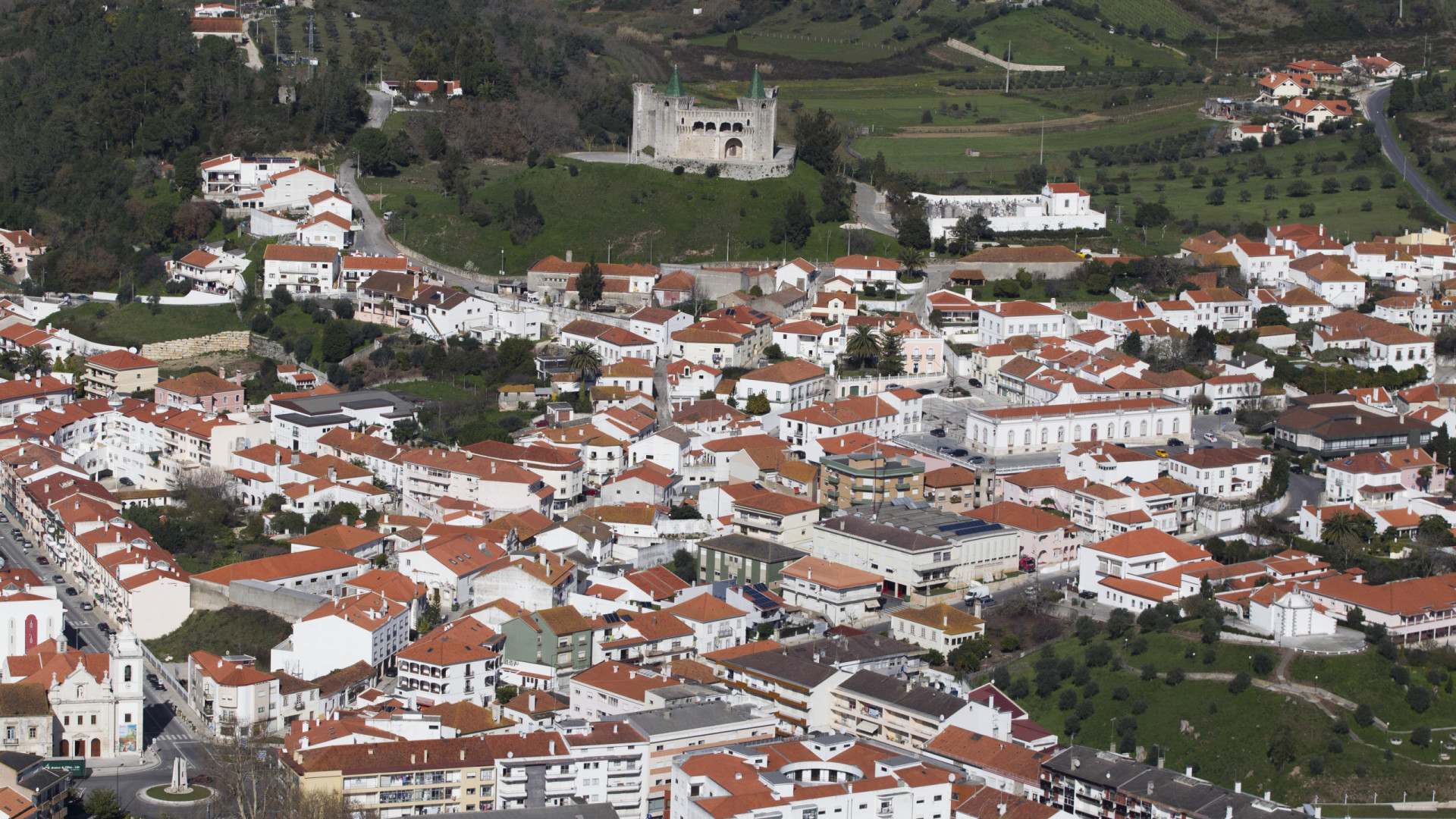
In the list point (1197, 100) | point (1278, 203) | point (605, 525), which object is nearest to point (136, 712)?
point (605, 525)

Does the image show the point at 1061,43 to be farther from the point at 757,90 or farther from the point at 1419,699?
the point at 1419,699

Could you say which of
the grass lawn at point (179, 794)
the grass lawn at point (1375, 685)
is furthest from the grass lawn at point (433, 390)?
the grass lawn at point (1375, 685)

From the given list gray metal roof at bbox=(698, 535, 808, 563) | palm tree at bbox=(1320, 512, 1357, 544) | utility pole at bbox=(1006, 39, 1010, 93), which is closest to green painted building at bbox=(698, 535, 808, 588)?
gray metal roof at bbox=(698, 535, 808, 563)

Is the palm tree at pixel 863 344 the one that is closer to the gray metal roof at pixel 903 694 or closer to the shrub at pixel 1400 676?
the gray metal roof at pixel 903 694

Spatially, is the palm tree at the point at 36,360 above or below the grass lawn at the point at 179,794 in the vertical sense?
above

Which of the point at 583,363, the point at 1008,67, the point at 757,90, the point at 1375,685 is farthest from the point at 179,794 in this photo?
the point at 1008,67
